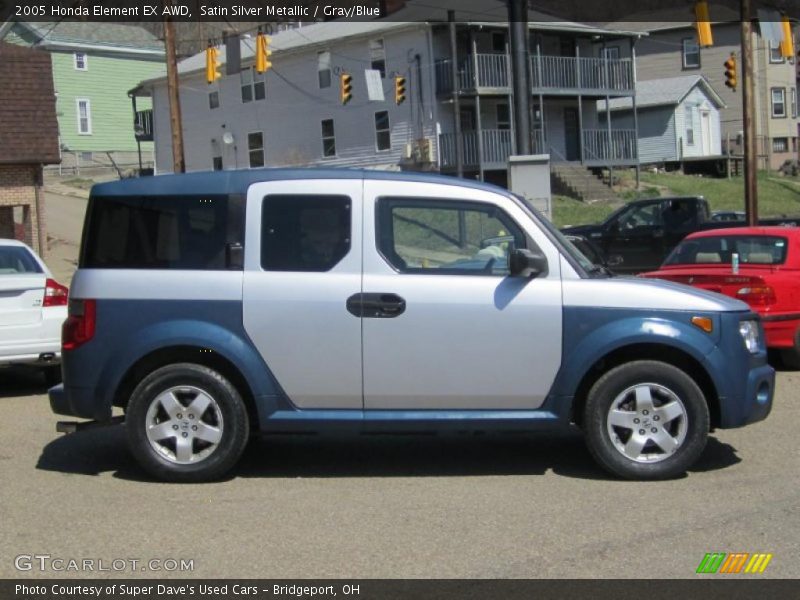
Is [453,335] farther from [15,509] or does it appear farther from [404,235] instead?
[15,509]

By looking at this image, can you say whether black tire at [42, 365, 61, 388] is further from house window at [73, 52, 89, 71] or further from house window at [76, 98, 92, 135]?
house window at [73, 52, 89, 71]

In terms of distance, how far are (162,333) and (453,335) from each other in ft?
6.24

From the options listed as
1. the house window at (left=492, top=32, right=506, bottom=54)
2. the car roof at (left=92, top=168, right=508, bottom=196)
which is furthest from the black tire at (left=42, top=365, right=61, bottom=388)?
the house window at (left=492, top=32, right=506, bottom=54)

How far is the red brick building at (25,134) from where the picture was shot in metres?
23.2

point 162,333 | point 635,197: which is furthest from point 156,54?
point 162,333

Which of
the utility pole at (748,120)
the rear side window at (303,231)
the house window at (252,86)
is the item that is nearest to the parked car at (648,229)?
the utility pole at (748,120)

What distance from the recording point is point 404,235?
22.8 ft

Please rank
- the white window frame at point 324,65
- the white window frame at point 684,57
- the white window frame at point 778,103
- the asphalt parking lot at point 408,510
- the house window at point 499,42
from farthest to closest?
the white window frame at point 778,103
the white window frame at point 684,57
the white window frame at point 324,65
the house window at point 499,42
the asphalt parking lot at point 408,510

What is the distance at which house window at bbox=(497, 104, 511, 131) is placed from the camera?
41.2 metres

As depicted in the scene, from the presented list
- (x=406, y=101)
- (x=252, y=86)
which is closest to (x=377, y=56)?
(x=406, y=101)

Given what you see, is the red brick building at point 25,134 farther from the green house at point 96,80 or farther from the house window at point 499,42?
the green house at point 96,80

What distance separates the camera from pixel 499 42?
4103 cm

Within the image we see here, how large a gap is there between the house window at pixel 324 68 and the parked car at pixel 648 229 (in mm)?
20551

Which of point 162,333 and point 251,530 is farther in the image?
point 162,333
